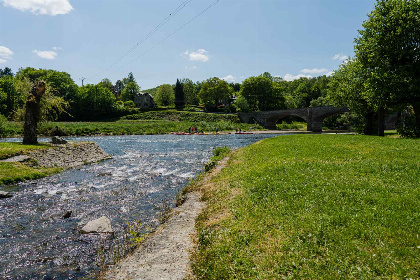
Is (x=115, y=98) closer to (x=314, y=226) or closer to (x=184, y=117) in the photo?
(x=184, y=117)

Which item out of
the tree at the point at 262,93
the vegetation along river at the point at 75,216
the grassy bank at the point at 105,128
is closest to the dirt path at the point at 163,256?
the vegetation along river at the point at 75,216

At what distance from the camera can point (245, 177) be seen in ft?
48.0

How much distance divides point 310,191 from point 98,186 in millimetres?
13605

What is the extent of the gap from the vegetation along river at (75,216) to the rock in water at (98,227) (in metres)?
0.24

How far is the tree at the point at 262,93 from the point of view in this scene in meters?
131

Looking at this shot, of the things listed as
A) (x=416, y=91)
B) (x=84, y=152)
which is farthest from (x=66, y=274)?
(x=416, y=91)

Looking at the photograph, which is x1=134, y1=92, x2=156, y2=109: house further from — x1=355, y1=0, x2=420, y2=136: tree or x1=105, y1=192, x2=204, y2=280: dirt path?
x1=105, y1=192, x2=204, y2=280: dirt path

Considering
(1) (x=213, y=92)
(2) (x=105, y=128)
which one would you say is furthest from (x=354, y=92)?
(1) (x=213, y=92)

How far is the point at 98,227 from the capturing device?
10.6 metres

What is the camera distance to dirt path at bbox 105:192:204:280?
22.8ft

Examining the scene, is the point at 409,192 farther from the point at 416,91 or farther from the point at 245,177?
the point at 416,91

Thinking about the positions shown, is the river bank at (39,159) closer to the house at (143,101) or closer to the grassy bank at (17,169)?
the grassy bank at (17,169)

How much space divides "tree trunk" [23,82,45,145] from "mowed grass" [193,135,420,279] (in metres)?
23.1

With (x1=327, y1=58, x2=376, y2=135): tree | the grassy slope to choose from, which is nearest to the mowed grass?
(x1=327, y1=58, x2=376, y2=135): tree
